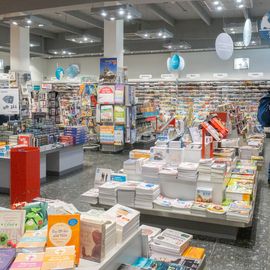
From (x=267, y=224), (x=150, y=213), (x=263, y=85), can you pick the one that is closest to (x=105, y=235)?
(x=150, y=213)

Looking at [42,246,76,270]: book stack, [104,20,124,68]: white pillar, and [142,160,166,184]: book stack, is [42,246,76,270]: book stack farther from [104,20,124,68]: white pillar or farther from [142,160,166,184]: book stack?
[104,20,124,68]: white pillar

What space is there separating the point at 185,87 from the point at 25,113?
Answer: 810 cm

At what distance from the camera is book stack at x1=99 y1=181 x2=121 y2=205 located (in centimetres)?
466

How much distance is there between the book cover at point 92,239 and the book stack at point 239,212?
2.54 metres

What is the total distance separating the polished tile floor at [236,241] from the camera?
12.5 feet

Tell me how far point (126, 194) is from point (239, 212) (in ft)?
4.51

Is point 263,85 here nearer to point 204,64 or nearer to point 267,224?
point 204,64

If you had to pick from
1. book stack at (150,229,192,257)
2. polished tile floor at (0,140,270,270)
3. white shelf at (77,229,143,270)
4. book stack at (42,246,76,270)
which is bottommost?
polished tile floor at (0,140,270,270)

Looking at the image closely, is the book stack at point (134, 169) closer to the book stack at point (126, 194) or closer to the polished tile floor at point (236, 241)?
the book stack at point (126, 194)

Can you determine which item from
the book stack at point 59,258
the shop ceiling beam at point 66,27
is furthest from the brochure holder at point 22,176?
the shop ceiling beam at point 66,27

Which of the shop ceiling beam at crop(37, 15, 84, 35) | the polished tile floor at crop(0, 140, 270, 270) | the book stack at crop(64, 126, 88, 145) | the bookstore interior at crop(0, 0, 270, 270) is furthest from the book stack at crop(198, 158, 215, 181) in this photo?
the shop ceiling beam at crop(37, 15, 84, 35)

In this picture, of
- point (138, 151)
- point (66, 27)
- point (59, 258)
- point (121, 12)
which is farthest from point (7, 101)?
point (66, 27)

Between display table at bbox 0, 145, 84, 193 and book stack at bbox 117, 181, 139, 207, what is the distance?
2761 mm

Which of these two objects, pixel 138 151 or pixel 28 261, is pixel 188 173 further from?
pixel 28 261
